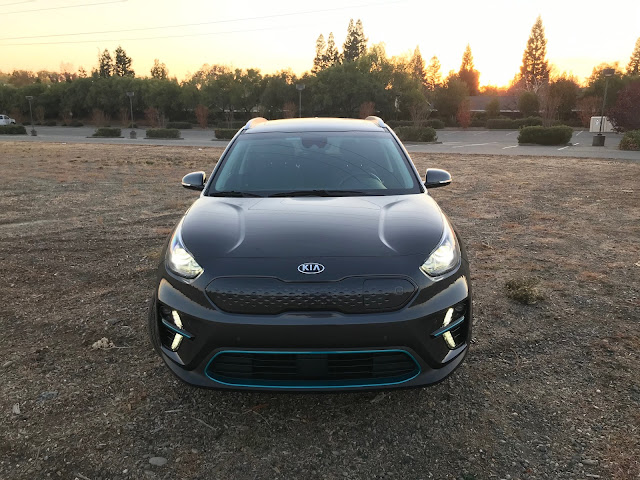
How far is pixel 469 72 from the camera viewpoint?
372 feet

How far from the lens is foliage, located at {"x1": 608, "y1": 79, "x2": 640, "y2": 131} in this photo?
32.9 meters

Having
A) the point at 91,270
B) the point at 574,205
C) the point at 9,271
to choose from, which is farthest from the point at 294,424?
the point at 574,205

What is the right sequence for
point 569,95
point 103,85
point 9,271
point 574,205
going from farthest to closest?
point 103,85
point 569,95
point 574,205
point 9,271

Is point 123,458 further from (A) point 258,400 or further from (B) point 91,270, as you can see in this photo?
(B) point 91,270

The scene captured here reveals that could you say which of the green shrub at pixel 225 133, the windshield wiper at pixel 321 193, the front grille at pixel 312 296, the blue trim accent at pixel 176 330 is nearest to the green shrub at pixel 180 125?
the green shrub at pixel 225 133

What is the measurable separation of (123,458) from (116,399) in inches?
22.2

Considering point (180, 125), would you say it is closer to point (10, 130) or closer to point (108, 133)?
point (108, 133)

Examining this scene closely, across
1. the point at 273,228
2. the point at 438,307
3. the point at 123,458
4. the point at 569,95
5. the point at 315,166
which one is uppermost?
the point at 569,95

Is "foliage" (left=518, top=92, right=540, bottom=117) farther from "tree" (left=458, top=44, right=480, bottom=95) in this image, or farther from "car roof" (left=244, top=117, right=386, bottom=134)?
"car roof" (left=244, top=117, right=386, bottom=134)

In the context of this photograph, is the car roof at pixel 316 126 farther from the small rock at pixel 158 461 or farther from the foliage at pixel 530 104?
the foliage at pixel 530 104

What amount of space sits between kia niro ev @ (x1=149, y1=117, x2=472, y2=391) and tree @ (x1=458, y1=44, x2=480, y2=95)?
11910cm

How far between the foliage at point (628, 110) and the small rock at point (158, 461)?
38892 mm

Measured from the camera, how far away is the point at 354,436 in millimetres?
2617

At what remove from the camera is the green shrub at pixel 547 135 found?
2742cm
